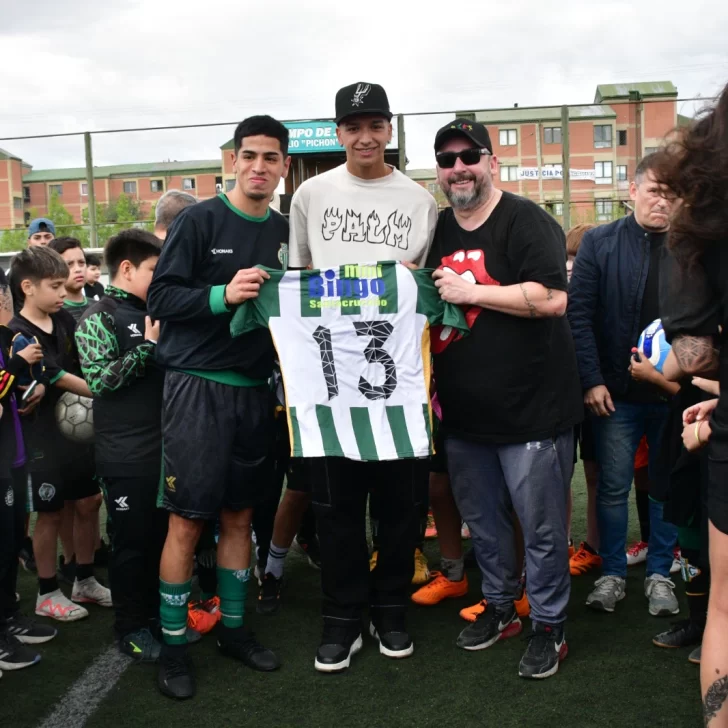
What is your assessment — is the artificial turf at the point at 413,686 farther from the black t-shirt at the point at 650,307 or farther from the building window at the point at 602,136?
the building window at the point at 602,136

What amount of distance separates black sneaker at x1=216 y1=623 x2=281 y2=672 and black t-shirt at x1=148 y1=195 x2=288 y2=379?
1.20 m

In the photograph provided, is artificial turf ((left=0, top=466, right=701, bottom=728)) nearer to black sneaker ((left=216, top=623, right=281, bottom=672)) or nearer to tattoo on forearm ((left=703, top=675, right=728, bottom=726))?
black sneaker ((left=216, top=623, right=281, bottom=672))

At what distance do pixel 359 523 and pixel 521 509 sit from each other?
0.74 m

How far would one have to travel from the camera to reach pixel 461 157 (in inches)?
137

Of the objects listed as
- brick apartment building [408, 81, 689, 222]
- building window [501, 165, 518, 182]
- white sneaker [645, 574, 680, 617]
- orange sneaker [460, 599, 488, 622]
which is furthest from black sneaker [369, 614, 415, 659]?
building window [501, 165, 518, 182]

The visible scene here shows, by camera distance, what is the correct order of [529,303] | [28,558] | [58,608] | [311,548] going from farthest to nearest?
[28,558] < [311,548] < [58,608] < [529,303]

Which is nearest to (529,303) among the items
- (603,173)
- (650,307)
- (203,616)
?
(650,307)

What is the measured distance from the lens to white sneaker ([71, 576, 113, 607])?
4.52 m

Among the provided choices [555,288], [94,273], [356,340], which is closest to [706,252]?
[555,288]

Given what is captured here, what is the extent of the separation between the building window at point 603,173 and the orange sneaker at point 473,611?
19.2 metres

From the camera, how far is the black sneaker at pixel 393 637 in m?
3.72

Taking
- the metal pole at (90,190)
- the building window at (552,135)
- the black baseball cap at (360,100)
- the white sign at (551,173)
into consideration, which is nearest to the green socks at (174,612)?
the black baseball cap at (360,100)

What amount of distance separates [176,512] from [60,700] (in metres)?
0.90

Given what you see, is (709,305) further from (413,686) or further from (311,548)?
(311,548)
